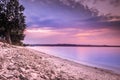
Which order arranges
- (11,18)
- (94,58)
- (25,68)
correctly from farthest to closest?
(94,58) < (11,18) < (25,68)

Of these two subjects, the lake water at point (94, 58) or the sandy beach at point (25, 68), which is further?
the lake water at point (94, 58)

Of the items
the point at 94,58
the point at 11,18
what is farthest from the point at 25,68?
the point at 94,58

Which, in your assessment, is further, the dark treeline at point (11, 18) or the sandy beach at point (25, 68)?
the dark treeline at point (11, 18)

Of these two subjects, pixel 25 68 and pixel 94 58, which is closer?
pixel 25 68

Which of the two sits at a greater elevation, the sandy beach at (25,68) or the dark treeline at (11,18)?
the dark treeline at (11,18)

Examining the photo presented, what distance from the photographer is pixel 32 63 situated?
7957 millimetres

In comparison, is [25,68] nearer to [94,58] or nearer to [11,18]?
[11,18]

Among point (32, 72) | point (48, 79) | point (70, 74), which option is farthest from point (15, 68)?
point (70, 74)

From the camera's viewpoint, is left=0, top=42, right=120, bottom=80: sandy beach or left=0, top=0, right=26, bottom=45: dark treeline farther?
left=0, top=0, right=26, bottom=45: dark treeline

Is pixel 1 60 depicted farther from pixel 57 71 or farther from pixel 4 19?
pixel 4 19

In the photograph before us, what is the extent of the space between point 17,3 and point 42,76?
40.9 ft

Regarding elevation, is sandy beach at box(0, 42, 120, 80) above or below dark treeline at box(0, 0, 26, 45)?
below

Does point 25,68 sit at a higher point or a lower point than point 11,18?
lower

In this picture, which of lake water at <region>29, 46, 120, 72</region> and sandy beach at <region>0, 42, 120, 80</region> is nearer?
sandy beach at <region>0, 42, 120, 80</region>
